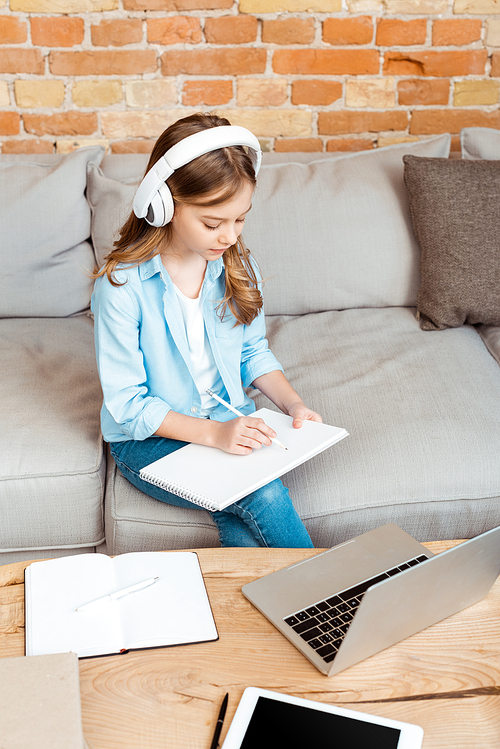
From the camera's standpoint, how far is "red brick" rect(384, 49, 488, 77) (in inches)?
82.1

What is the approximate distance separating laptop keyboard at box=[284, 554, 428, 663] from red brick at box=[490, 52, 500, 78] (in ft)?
6.10

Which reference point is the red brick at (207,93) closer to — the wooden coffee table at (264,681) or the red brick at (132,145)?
the red brick at (132,145)

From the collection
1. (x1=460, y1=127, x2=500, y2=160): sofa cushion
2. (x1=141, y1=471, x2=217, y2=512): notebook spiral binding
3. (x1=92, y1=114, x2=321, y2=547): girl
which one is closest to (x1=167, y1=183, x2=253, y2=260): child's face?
(x1=92, y1=114, x2=321, y2=547): girl

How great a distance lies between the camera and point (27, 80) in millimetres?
2016

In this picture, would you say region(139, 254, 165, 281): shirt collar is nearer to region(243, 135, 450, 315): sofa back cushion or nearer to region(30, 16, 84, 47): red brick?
region(243, 135, 450, 315): sofa back cushion

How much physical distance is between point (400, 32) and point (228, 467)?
164cm

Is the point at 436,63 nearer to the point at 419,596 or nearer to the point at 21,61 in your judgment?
the point at 21,61

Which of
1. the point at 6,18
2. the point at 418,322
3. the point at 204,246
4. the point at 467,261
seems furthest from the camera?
the point at 6,18

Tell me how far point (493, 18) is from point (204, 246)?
151cm

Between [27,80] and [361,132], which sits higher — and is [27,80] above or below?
above

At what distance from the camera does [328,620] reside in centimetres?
86

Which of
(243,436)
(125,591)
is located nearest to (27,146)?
(243,436)

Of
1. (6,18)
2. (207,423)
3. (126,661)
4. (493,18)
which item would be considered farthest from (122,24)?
(126,661)

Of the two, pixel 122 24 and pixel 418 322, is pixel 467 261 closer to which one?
pixel 418 322
